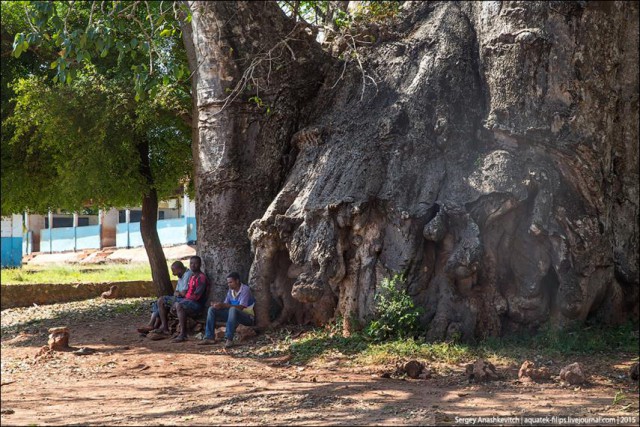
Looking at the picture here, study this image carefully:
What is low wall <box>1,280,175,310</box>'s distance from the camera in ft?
Answer: 45.9

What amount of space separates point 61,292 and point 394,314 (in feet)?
28.1

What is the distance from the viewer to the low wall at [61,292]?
45.9 ft

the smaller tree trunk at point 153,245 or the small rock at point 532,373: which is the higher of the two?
the smaller tree trunk at point 153,245

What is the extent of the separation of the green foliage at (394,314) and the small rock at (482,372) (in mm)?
1318

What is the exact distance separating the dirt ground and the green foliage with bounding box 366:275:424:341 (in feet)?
2.07

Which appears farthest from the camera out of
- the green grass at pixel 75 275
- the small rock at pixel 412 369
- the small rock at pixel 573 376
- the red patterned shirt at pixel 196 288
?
the green grass at pixel 75 275

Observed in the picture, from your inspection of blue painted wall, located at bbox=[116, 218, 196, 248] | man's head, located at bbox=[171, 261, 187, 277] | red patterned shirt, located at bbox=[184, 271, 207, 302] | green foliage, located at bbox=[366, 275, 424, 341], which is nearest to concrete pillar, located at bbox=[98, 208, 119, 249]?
blue painted wall, located at bbox=[116, 218, 196, 248]

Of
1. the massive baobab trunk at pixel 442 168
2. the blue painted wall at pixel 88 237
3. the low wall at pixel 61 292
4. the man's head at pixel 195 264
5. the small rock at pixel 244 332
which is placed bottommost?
the low wall at pixel 61 292

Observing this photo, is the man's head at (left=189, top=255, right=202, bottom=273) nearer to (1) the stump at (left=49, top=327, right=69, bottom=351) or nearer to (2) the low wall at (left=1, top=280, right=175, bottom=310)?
(1) the stump at (left=49, top=327, right=69, bottom=351)

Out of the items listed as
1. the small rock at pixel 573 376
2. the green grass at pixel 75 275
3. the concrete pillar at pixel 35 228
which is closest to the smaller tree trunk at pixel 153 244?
the green grass at pixel 75 275

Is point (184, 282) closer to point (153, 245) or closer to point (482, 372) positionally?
point (153, 245)

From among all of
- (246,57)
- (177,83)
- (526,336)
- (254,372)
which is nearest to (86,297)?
(177,83)

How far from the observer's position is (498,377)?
677cm

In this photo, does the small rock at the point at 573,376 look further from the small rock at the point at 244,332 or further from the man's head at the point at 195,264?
the man's head at the point at 195,264
